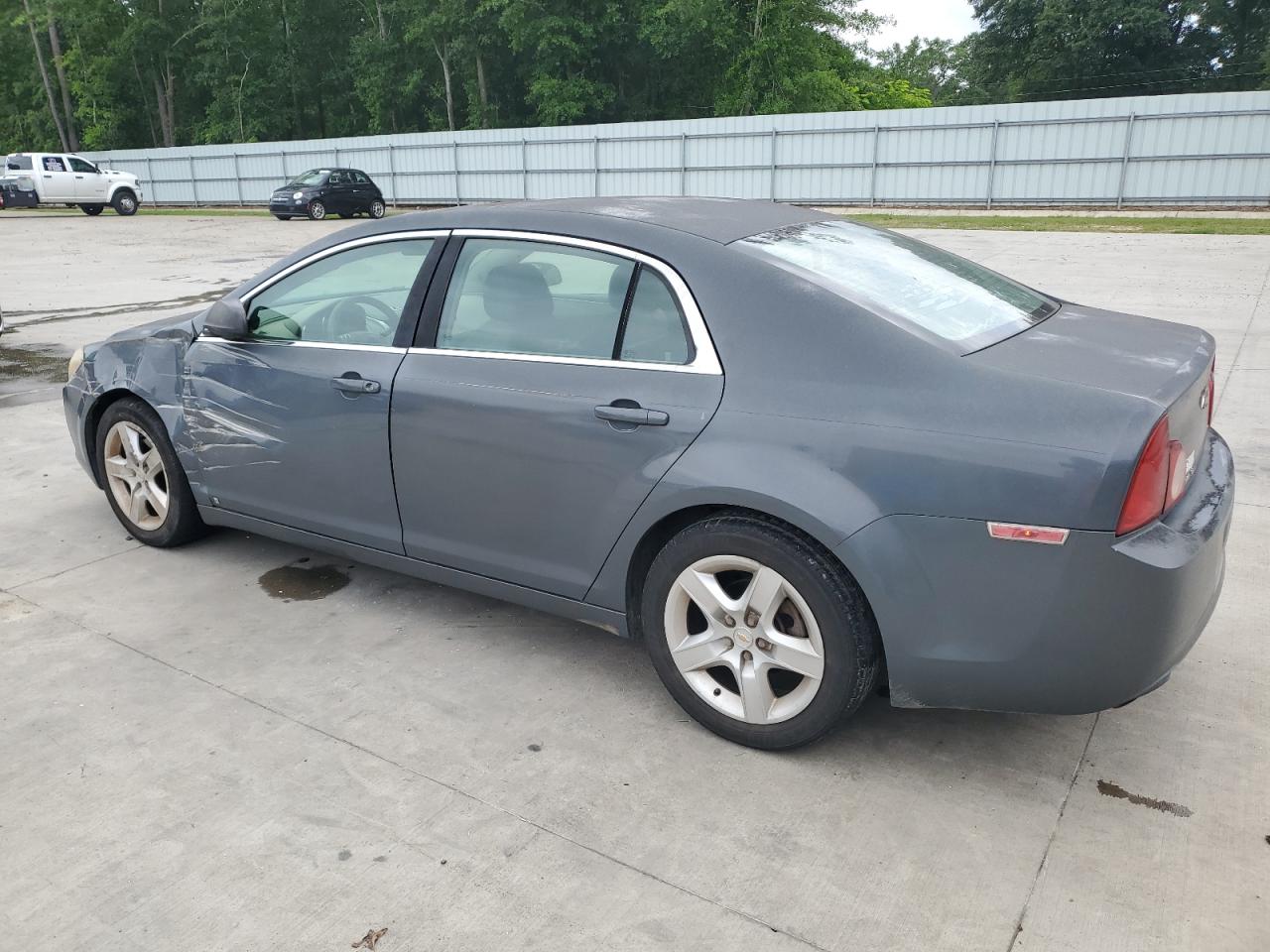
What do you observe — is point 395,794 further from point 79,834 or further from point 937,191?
point 937,191

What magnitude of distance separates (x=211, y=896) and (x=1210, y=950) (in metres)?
2.28

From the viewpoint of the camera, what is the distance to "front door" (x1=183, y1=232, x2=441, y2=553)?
364 cm

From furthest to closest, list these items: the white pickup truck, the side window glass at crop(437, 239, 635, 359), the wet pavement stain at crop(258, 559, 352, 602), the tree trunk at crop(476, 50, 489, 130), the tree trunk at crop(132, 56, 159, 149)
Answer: the tree trunk at crop(132, 56, 159, 149) → the tree trunk at crop(476, 50, 489, 130) → the white pickup truck → the wet pavement stain at crop(258, 559, 352, 602) → the side window glass at crop(437, 239, 635, 359)

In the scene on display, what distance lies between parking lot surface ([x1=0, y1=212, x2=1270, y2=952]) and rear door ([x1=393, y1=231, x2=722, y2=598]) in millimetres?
496

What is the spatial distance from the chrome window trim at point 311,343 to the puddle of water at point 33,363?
15.8ft

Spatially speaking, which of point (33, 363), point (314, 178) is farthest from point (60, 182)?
point (33, 363)

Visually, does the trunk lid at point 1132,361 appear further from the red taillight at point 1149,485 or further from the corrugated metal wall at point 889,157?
the corrugated metal wall at point 889,157

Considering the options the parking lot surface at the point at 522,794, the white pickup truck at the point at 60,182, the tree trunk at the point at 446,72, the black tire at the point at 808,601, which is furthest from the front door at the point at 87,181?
the black tire at the point at 808,601

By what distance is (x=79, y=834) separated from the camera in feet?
8.76

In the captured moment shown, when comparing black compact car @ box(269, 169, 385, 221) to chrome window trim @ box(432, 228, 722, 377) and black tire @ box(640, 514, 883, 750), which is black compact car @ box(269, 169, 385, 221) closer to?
chrome window trim @ box(432, 228, 722, 377)

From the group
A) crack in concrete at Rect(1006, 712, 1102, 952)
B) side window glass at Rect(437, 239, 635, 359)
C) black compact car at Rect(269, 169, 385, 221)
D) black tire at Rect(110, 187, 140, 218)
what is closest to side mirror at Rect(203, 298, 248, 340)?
side window glass at Rect(437, 239, 635, 359)

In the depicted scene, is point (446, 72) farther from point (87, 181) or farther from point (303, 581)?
point (303, 581)

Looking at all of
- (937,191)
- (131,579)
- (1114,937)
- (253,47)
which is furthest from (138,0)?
(1114,937)

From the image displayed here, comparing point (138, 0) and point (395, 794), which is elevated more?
point (138, 0)
